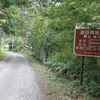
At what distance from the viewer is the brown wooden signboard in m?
5.83

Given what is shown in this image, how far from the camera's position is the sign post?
584cm

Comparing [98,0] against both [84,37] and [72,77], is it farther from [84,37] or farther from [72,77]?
[72,77]

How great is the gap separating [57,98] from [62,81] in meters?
2.78

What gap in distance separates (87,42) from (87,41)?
5 centimetres

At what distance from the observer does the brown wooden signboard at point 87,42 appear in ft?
19.1

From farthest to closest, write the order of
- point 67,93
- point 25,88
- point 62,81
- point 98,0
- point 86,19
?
point 62,81 < point 25,88 < point 67,93 < point 86,19 < point 98,0

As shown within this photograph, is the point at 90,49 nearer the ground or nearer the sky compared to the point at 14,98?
nearer the sky

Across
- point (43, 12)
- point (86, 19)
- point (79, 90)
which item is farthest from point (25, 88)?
point (86, 19)

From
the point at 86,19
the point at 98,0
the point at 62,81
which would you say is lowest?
the point at 62,81

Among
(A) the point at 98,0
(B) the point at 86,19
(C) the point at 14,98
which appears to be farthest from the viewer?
(B) the point at 86,19

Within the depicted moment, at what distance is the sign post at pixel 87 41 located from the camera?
5.84 metres

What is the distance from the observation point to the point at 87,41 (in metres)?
5.99

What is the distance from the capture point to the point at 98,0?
4172mm

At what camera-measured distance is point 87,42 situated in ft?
19.7
